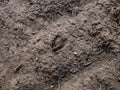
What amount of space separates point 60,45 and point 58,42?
37 mm

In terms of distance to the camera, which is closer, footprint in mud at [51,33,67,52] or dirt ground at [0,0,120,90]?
dirt ground at [0,0,120,90]

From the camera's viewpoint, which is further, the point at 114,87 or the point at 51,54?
the point at 51,54

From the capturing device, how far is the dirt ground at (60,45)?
6.77 feet

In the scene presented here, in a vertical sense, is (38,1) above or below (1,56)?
above

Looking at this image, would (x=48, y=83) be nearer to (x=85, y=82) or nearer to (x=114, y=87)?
(x=85, y=82)

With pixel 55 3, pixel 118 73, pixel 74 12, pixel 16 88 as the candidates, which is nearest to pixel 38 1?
pixel 55 3

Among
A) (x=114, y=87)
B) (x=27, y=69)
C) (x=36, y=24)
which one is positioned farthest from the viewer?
(x=36, y=24)

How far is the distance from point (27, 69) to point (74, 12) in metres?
0.74

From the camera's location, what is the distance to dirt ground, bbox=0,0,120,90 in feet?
6.77

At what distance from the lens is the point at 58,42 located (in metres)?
2.20

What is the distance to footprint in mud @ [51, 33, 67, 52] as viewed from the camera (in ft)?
7.16

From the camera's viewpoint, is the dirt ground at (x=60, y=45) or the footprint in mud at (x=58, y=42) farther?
the footprint in mud at (x=58, y=42)

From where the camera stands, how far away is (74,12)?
2.34 meters

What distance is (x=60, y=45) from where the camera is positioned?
219 cm
